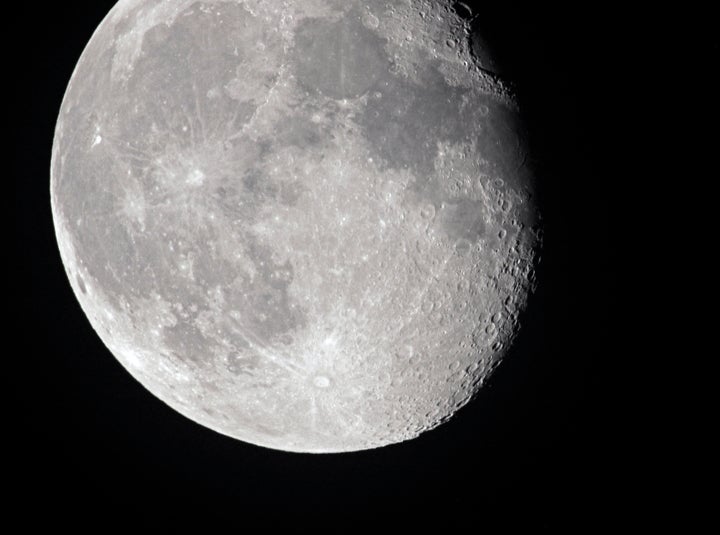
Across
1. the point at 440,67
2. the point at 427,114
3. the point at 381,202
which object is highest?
the point at 440,67

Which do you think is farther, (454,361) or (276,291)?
(454,361)

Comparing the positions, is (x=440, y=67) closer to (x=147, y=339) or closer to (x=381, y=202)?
(x=381, y=202)

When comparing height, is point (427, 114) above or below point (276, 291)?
above

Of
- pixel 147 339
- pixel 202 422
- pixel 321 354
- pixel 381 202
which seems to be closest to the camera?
pixel 381 202

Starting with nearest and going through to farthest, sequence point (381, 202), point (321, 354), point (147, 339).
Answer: point (381, 202), point (321, 354), point (147, 339)

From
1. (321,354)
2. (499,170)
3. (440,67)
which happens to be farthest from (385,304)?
(440,67)

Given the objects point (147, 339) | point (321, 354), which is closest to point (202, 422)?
point (147, 339)

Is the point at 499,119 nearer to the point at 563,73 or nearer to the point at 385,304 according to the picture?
the point at 563,73
